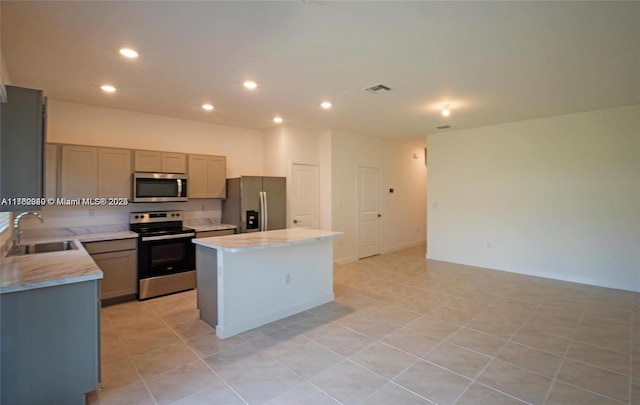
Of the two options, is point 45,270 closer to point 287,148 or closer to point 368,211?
point 287,148

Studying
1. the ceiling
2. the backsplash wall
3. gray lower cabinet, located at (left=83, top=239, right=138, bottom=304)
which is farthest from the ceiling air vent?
gray lower cabinet, located at (left=83, top=239, right=138, bottom=304)

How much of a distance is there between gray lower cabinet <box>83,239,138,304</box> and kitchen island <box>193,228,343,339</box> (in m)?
1.23

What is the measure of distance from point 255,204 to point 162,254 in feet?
5.10

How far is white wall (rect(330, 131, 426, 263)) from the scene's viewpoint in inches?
246

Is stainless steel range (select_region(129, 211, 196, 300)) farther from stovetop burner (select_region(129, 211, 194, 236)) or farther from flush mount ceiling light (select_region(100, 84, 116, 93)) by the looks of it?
flush mount ceiling light (select_region(100, 84, 116, 93))

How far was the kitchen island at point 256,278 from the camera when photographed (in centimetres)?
310

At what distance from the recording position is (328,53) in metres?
2.76

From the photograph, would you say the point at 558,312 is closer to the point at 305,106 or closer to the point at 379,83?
the point at 379,83

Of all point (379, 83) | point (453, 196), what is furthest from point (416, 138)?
point (379, 83)

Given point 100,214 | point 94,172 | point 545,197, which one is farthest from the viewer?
point 545,197

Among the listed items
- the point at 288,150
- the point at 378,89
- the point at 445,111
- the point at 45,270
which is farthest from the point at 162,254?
the point at 445,111

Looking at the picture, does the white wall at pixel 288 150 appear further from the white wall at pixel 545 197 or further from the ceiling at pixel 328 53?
the white wall at pixel 545 197

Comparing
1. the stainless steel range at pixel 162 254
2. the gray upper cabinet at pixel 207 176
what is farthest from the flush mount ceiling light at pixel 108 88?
the stainless steel range at pixel 162 254

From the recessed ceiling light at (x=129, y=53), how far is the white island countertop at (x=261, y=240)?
1.87 m
